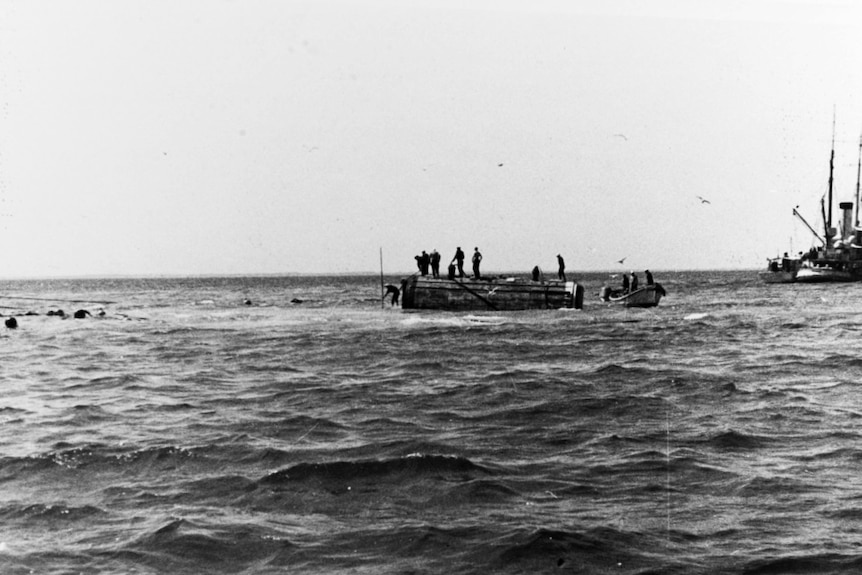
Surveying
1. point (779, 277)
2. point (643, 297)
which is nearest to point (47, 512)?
point (643, 297)

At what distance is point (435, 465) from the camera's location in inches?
417

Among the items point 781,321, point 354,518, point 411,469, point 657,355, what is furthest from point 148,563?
point 781,321

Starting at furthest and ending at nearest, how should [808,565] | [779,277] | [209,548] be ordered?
1. [779,277]
2. [209,548]
3. [808,565]

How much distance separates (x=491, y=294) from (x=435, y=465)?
3196 cm

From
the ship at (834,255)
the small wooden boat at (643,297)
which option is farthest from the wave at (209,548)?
the ship at (834,255)

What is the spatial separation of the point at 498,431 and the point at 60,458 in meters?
6.45

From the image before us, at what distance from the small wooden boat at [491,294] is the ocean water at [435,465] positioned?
19078 millimetres

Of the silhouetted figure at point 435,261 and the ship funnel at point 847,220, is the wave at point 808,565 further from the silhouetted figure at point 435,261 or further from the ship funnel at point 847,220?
the ship funnel at point 847,220

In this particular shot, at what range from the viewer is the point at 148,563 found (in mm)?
7266

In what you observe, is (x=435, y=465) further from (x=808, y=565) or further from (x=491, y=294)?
(x=491, y=294)

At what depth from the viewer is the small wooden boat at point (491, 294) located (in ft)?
139

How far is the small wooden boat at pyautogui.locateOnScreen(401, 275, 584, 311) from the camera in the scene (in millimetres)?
42281

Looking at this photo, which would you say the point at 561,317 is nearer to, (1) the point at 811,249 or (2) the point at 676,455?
(2) the point at 676,455

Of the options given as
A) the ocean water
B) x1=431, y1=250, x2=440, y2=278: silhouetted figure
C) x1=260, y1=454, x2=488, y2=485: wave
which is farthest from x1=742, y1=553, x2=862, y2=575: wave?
x1=431, y1=250, x2=440, y2=278: silhouetted figure
